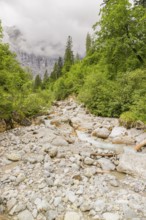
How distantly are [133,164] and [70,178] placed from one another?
2.37 m

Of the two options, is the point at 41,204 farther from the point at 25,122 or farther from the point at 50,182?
the point at 25,122

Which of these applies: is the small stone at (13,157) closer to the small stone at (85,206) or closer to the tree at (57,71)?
the small stone at (85,206)

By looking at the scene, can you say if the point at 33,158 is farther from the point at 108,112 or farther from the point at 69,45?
the point at 69,45

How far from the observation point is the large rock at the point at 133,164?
5.87 meters

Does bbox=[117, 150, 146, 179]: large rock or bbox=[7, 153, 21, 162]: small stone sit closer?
bbox=[117, 150, 146, 179]: large rock

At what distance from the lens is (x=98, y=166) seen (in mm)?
6398

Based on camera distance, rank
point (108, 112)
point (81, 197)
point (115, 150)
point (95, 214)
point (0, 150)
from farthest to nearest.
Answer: point (108, 112)
point (115, 150)
point (0, 150)
point (81, 197)
point (95, 214)

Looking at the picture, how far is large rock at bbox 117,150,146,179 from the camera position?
231 inches

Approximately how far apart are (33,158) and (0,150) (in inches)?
67.1

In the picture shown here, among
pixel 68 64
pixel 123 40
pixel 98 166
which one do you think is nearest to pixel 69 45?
pixel 68 64

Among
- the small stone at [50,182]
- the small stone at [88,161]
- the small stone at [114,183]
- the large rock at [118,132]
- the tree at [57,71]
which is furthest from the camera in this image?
the tree at [57,71]

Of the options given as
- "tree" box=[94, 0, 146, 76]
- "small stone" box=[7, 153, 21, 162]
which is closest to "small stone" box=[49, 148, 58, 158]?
"small stone" box=[7, 153, 21, 162]

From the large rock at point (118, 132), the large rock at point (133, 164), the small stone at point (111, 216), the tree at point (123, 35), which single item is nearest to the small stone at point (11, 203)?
the small stone at point (111, 216)

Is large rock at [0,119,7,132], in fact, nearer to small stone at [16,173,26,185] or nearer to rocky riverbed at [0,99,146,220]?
rocky riverbed at [0,99,146,220]
